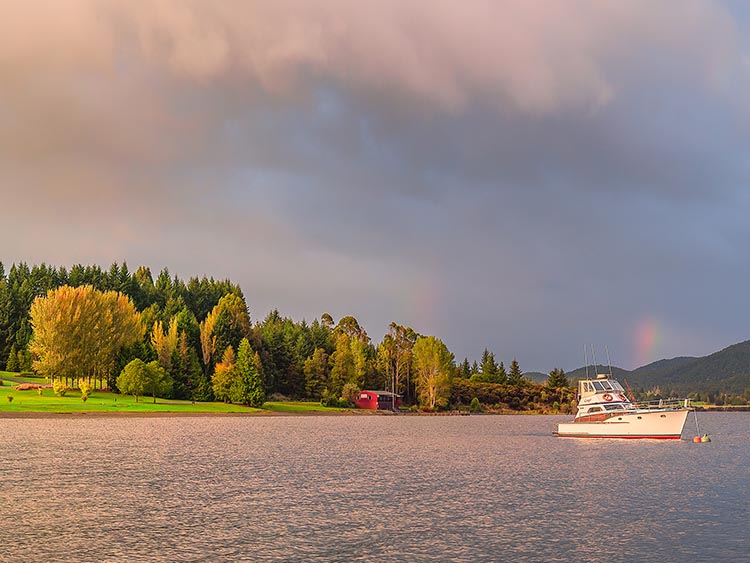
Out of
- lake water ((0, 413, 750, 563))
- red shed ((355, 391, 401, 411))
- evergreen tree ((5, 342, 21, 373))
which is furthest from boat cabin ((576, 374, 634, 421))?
evergreen tree ((5, 342, 21, 373))

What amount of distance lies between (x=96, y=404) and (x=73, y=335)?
22.7 meters

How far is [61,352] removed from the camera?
5384 inches

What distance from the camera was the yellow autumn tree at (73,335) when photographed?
136 m

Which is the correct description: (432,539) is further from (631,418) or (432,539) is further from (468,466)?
(631,418)

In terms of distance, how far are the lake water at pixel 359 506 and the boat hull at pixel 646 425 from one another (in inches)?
792

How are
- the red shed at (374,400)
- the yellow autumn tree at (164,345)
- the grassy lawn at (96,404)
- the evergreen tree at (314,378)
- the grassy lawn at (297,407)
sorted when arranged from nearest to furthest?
the grassy lawn at (96,404) < the yellow autumn tree at (164,345) < the grassy lawn at (297,407) < the red shed at (374,400) < the evergreen tree at (314,378)

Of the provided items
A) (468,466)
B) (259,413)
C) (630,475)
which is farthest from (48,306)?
(630,475)

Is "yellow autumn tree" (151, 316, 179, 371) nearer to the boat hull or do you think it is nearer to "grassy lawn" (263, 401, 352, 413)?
"grassy lawn" (263, 401, 352, 413)

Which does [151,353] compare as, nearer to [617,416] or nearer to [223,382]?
[223,382]

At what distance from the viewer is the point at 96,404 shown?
399 ft

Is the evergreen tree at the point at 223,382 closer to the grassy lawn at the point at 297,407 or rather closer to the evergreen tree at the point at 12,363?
the grassy lawn at the point at 297,407

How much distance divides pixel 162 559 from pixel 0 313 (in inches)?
7298

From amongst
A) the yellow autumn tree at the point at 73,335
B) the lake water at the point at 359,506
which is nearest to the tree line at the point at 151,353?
the yellow autumn tree at the point at 73,335

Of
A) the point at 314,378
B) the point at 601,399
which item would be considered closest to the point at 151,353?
the point at 314,378
